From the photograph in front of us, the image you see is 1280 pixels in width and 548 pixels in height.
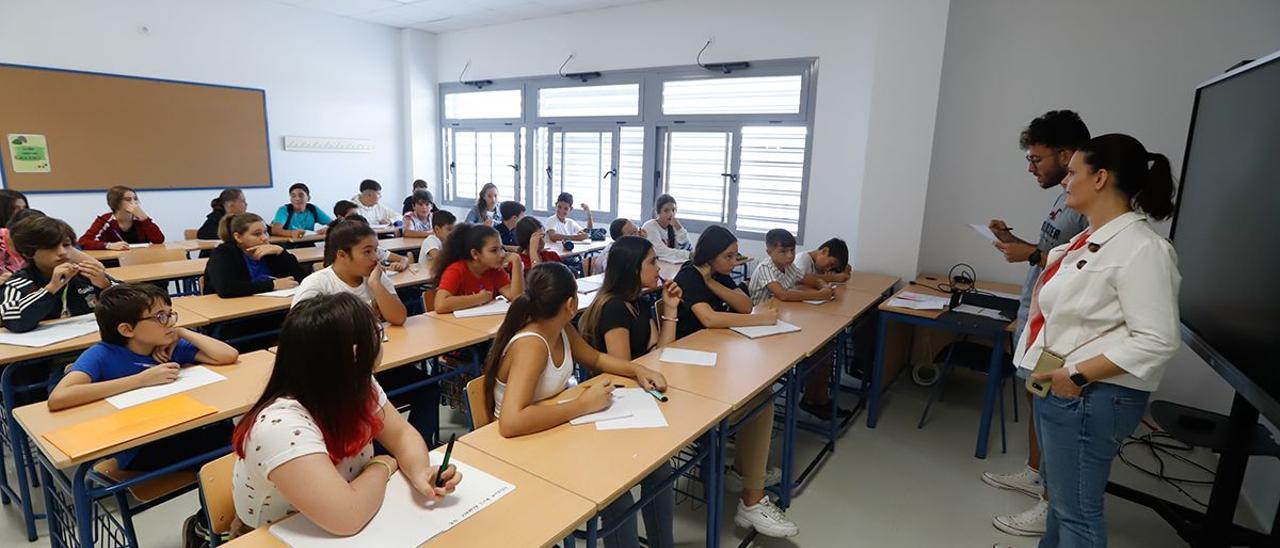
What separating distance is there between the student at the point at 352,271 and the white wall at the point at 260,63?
5067 millimetres

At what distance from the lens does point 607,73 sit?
22.0ft

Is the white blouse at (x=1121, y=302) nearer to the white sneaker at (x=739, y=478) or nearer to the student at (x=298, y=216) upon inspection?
the white sneaker at (x=739, y=478)

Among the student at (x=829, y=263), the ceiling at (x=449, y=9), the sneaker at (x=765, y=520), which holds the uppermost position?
A: the ceiling at (x=449, y=9)

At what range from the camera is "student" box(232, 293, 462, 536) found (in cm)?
116

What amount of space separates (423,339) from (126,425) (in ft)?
3.70

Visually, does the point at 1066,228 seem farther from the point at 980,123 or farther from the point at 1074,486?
the point at 980,123

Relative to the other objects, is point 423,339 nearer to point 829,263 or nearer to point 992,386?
point 829,263

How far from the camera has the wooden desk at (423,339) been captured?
99.0 inches

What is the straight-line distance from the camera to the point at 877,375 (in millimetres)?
3576

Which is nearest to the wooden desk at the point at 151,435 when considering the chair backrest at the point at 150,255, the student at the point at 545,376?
the student at the point at 545,376

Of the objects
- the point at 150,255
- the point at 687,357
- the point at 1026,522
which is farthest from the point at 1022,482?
the point at 150,255

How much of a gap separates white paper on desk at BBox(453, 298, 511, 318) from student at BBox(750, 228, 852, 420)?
62.0 inches

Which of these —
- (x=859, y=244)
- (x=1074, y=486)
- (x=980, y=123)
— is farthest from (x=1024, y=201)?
(x=1074, y=486)

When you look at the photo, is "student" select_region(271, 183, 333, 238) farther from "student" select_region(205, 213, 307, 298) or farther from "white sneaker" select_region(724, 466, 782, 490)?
"white sneaker" select_region(724, 466, 782, 490)
